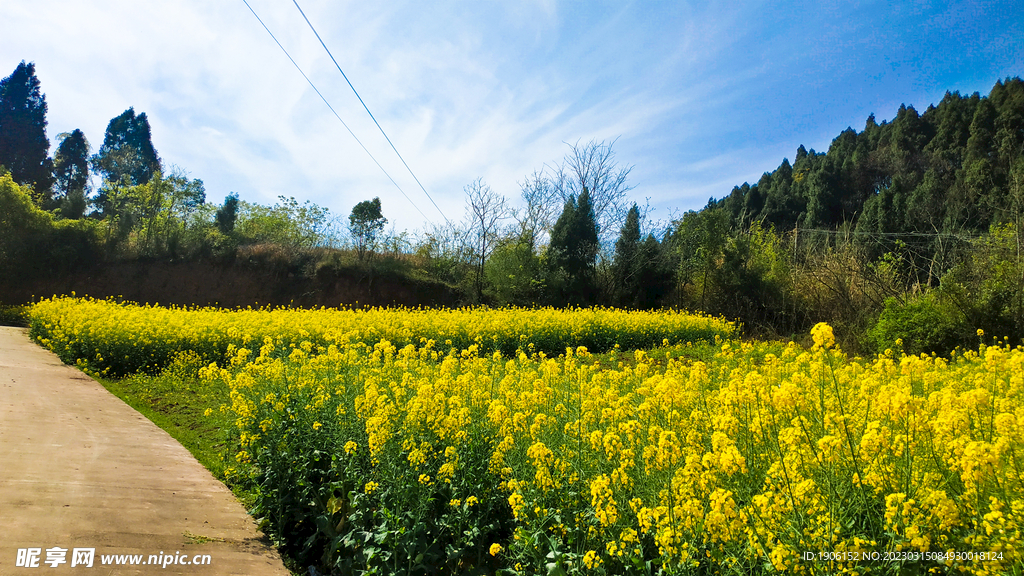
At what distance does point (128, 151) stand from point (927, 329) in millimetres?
42969

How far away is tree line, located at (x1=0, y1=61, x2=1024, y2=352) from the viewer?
40.4 feet

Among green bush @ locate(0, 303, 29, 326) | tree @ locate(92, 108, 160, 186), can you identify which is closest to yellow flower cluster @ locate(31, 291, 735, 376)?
green bush @ locate(0, 303, 29, 326)

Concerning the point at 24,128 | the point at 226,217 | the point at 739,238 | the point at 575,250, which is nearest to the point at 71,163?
the point at 24,128

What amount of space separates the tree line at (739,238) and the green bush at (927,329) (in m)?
0.03

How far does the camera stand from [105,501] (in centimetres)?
340

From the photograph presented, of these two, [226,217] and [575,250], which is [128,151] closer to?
[226,217]

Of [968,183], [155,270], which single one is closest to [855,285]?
[968,183]

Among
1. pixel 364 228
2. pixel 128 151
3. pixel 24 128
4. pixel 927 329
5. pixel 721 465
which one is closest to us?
pixel 721 465

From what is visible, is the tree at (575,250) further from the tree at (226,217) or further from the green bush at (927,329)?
the tree at (226,217)

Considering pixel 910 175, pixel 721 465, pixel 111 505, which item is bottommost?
pixel 111 505

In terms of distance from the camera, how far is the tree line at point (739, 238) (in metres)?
12.3

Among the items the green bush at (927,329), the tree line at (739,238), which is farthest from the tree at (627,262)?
the green bush at (927,329)

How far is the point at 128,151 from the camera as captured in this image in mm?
34312

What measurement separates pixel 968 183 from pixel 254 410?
2807cm
